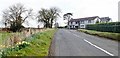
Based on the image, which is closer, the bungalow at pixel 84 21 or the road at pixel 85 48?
the road at pixel 85 48

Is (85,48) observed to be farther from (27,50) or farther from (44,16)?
(44,16)

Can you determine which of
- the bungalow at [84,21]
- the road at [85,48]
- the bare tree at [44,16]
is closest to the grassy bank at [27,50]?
the road at [85,48]

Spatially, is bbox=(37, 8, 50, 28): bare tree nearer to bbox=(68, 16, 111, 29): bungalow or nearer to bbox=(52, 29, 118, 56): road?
bbox=(68, 16, 111, 29): bungalow

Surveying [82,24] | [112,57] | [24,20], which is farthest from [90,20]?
[112,57]

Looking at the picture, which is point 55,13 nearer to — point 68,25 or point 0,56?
point 68,25

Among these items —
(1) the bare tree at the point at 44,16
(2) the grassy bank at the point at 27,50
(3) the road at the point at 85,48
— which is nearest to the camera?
(2) the grassy bank at the point at 27,50

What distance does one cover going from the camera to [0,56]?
32.9 ft

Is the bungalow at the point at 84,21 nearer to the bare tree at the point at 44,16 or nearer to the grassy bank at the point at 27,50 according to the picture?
the bare tree at the point at 44,16

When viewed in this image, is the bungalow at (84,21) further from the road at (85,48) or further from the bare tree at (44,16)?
the road at (85,48)

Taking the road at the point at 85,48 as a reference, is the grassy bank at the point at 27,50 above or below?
above

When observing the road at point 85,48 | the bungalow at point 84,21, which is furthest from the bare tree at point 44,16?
the road at point 85,48

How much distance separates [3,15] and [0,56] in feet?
289

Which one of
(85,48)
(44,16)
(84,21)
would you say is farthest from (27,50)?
(84,21)

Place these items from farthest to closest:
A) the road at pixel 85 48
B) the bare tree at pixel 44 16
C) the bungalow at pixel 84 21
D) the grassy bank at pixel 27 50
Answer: the bungalow at pixel 84 21 < the bare tree at pixel 44 16 < the road at pixel 85 48 < the grassy bank at pixel 27 50
